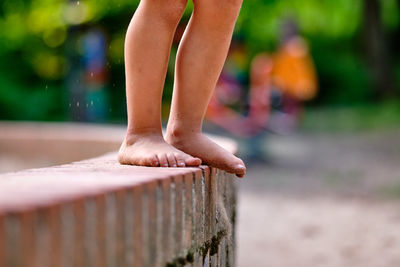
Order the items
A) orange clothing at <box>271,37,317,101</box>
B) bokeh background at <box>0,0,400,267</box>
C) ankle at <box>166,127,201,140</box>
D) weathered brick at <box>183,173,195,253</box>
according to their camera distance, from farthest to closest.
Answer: orange clothing at <box>271,37,317,101</box> < bokeh background at <box>0,0,400,267</box> < ankle at <box>166,127,201,140</box> < weathered brick at <box>183,173,195,253</box>

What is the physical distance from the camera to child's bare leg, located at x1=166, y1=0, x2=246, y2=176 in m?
2.78

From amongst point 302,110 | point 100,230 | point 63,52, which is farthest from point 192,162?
point 302,110

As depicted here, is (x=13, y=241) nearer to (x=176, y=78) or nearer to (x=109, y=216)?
(x=109, y=216)

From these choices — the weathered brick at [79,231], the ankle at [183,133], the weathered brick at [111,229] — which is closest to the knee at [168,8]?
the ankle at [183,133]

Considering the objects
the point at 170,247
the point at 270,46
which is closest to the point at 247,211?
the point at 170,247

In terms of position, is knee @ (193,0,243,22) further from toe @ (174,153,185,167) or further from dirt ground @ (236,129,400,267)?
dirt ground @ (236,129,400,267)

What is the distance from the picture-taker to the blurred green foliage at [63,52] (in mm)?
14742

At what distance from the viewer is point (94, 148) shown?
6129 mm

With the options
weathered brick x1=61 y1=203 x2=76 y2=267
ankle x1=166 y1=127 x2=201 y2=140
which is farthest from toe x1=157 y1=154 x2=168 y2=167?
weathered brick x1=61 y1=203 x2=76 y2=267

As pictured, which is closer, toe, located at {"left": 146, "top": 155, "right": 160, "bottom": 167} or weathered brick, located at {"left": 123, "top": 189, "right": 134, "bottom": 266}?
weathered brick, located at {"left": 123, "top": 189, "right": 134, "bottom": 266}

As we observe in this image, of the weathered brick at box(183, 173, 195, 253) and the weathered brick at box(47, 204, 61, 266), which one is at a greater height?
the weathered brick at box(47, 204, 61, 266)

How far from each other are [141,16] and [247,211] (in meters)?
4.35

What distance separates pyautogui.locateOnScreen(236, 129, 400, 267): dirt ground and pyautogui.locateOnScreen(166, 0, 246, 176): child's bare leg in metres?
2.31

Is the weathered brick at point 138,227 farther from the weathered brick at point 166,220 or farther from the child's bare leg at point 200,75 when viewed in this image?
the child's bare leg at point 200,75
